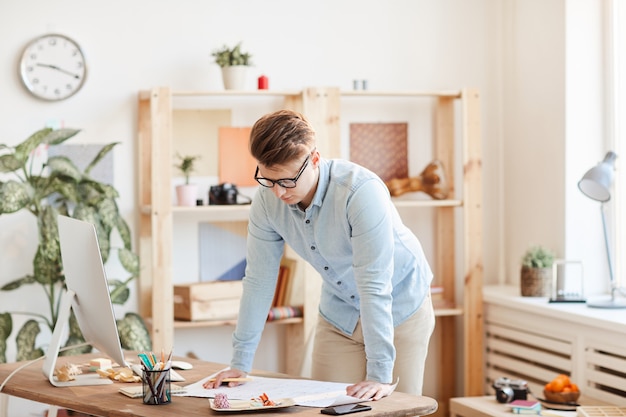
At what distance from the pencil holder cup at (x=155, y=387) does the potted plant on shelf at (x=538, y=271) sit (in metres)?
2.39

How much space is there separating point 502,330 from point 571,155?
2.90ft

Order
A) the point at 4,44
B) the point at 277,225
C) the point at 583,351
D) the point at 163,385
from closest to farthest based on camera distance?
the point at 163,385
the point at 277,225
the point at 583,351
the point at 4,44

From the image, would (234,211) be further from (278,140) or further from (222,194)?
(278,140)

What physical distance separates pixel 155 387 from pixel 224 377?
0.88ft

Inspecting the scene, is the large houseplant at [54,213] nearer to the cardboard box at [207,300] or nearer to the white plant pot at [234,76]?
the cardboard box at [207,300]

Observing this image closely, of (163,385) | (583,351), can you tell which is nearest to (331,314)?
(163,385)

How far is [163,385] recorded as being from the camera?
2287mm

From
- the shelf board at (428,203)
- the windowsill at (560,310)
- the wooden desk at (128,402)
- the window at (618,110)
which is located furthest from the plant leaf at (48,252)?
the window at (618,110)

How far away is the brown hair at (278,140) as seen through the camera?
7.51 feet

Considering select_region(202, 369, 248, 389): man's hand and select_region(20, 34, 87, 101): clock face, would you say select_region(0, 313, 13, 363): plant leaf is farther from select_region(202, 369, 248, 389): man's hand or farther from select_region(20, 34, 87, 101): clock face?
select_region(202, 369, 248, 389): man's hand

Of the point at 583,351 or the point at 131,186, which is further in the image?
the point at 131,186

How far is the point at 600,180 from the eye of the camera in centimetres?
376

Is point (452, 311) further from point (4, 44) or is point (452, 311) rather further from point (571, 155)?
point (4, 44)

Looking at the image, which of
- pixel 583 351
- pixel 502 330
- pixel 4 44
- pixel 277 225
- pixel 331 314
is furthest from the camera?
pixel 502 330
